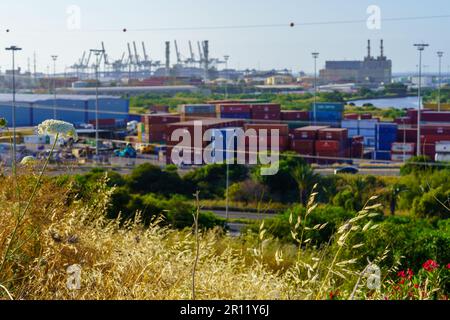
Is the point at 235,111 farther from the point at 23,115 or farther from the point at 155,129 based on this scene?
the point at 23,115

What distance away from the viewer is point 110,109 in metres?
15.6

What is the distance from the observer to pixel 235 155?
27.7ft

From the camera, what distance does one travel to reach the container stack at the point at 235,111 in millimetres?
14130

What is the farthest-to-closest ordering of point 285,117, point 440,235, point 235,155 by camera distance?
point 285,117
point 235,155
point 440,235

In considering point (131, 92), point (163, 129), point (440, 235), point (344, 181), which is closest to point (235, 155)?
point (344, 181)

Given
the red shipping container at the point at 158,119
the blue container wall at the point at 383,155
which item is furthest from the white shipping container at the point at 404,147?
the red shipping container at the point at 158,119

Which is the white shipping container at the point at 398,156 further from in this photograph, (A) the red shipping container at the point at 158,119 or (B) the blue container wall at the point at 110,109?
(B) the blue container wall at the point at 110,109

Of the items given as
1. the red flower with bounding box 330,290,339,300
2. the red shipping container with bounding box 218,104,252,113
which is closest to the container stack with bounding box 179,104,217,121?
the red shipping container with bounding box 218,104,252,113

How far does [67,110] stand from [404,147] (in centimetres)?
614

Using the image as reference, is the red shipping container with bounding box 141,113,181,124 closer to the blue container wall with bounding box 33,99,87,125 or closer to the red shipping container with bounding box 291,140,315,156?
the blue container wall with bounding box 33,99,87,125

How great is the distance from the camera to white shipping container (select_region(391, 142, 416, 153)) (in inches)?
428
